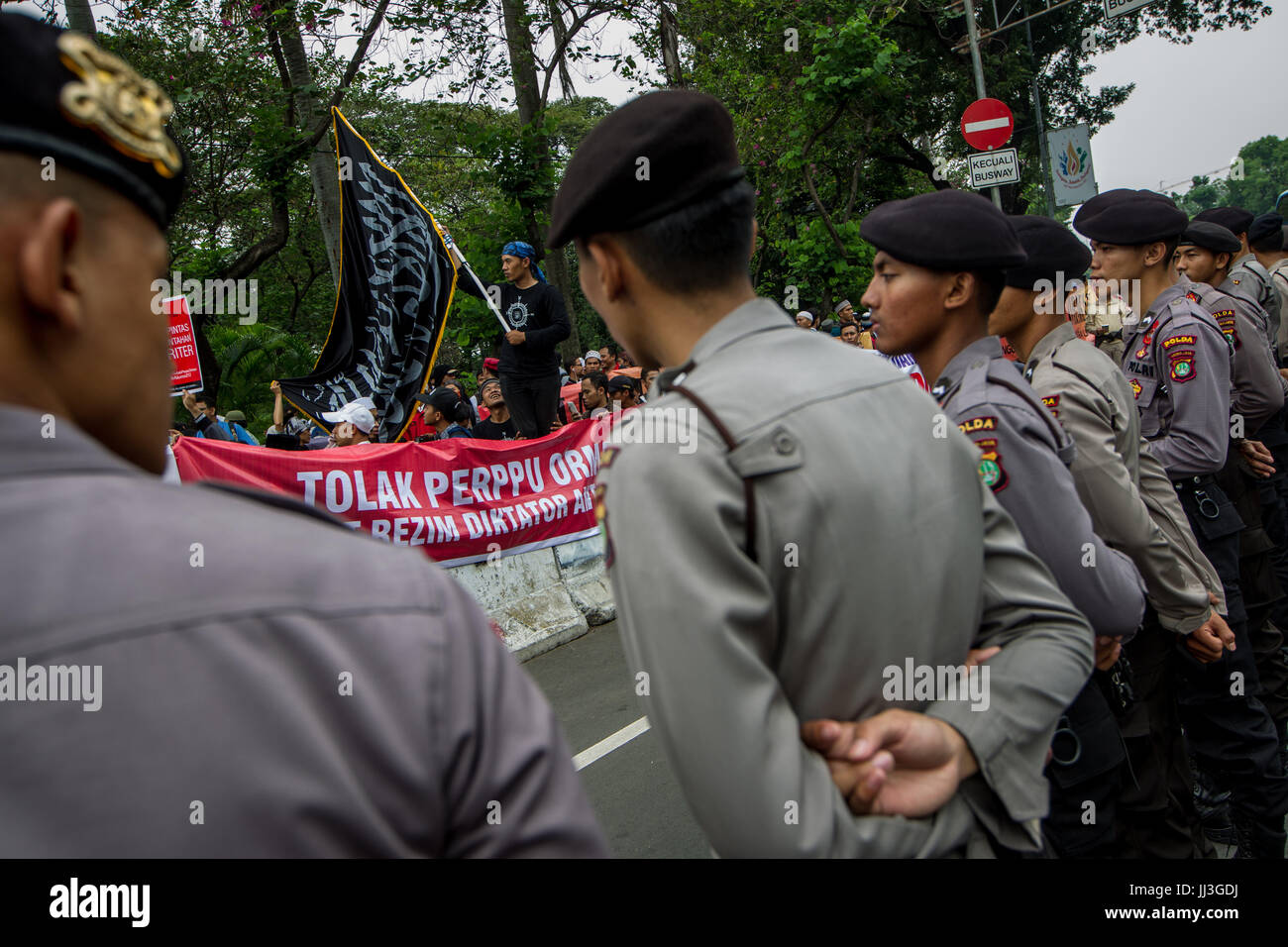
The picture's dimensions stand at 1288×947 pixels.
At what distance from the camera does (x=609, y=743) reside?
193 inches

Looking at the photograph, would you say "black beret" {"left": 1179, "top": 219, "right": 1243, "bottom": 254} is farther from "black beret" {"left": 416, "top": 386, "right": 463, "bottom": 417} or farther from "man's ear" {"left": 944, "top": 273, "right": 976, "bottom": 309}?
"black beret" {"left": 416, "top": 386, "right": 463, "bottom": 417}

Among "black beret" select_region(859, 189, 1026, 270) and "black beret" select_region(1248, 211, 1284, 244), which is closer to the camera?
"black beret" select_region(859, 189, 1026, 270)

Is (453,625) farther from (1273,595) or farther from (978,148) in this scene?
(978,148)

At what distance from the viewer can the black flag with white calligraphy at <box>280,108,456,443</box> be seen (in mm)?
7703

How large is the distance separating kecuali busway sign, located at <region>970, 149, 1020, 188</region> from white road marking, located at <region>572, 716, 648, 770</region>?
9825 mm

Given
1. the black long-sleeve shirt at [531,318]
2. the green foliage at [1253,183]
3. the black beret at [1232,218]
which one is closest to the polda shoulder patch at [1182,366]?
the black beret at [1232,218]

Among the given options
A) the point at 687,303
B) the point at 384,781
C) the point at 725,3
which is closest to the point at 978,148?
the point at 725,3

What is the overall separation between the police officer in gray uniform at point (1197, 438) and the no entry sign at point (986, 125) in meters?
10.0

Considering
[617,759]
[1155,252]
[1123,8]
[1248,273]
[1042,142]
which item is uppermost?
[1123,8]

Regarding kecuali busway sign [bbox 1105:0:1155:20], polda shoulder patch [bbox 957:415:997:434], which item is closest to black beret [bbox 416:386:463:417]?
polda shoulder patch [bbox 957:415:997:434]

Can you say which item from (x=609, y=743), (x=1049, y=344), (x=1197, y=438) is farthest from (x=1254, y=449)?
(x=609, y=743)

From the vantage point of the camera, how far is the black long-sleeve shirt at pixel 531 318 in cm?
795

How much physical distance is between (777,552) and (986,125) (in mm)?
13620

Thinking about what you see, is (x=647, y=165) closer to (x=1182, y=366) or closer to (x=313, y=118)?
(x=1182, y=366)
